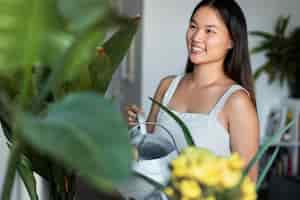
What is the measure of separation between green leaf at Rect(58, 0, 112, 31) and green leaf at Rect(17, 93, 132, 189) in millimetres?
63

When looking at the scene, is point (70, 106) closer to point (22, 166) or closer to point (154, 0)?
point (22, 166)

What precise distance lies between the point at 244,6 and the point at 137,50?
84 centimetres

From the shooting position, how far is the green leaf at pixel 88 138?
1.31ft

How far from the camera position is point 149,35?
3604mm

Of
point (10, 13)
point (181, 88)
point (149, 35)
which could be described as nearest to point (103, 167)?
point (10, 13)

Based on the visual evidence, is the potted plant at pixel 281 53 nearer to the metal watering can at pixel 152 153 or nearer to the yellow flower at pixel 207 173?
the metal watering can at pixel 152 153

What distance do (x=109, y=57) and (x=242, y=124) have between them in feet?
2.08

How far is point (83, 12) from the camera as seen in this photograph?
18.0 inches

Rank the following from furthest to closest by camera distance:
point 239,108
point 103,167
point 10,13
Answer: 1. point 239,108
2. point 10,13
3. point 103,167

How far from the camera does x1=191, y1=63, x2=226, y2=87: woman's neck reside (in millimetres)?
1593

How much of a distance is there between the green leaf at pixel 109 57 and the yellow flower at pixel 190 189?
343 millimetres

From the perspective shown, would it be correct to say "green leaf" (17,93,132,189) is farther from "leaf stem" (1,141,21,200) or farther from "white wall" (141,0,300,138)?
"white wall" (141,0,300,138)

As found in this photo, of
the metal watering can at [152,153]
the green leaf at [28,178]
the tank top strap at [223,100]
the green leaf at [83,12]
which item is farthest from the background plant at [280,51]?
the green leaf at [83,12]

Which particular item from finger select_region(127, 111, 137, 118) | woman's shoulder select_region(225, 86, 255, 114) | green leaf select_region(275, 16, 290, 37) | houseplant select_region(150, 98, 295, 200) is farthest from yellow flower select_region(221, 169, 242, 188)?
green leaf select_region(275, 16, 290, 37)
